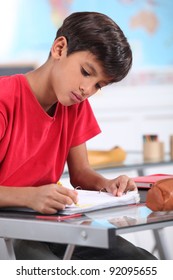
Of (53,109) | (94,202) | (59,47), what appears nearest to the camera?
(94,202)

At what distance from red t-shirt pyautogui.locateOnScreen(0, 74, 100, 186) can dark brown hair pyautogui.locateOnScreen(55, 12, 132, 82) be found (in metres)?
0.19

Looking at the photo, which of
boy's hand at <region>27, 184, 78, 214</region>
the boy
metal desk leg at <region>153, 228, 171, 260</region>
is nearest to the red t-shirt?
the boy

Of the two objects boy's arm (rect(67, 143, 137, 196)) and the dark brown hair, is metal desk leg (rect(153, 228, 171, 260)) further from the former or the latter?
the dark brown hair

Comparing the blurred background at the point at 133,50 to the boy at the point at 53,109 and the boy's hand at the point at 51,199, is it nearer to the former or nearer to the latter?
the boy at the point at 53,109

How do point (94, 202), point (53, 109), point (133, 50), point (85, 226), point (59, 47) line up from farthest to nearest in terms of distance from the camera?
point (133, 50)
point (53, 109)
point (59, 47)
point (94, 202)
point (85, 226)

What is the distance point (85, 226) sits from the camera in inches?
51.0

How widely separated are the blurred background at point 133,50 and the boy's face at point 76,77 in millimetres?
3544

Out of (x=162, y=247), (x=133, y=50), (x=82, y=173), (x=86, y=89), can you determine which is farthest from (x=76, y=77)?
(x=133, y=50)

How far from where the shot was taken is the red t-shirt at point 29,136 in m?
1.69

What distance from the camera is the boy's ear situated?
1695 millimetres

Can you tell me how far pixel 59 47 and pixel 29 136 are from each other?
25 cm

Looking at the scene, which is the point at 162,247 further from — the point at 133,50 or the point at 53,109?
the point at 133,50

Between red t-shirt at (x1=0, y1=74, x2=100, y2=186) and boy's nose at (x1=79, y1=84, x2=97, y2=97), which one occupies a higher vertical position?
boy's nose at (x1=79, y1=84, x2=97, y2=97)

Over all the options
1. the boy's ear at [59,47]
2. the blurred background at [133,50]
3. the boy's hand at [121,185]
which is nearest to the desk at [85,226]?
the boy's hand at [121,185]
